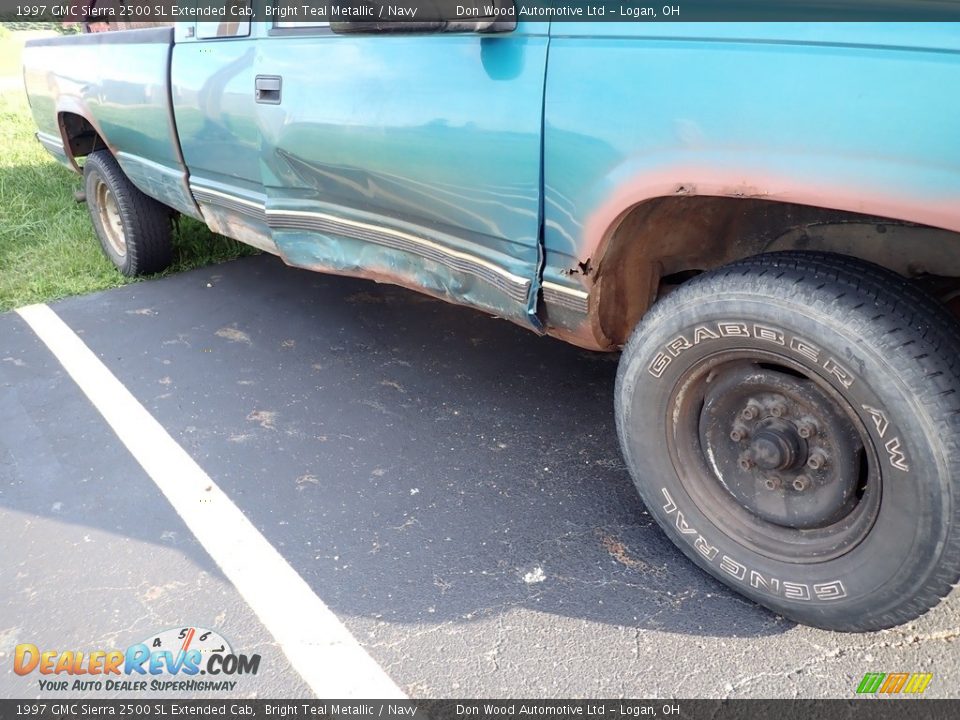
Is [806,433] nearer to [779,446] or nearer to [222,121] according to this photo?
[779,446]

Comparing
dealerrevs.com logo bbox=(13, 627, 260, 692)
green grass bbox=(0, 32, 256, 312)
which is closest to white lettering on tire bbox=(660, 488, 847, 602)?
dealerrevs.com logo bbox=(13, 627, 260, 692)

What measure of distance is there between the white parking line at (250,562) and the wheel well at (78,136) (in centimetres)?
181

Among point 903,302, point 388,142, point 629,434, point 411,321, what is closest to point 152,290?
point 411,321

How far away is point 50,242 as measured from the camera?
527cm

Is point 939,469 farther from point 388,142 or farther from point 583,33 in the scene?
point 388,142

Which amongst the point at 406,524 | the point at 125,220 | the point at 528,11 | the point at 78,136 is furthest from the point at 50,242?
the point at 528,11

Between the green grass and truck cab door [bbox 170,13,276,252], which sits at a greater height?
truck cab door [bbox 170,13,276,252]

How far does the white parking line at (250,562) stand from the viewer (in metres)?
1.91

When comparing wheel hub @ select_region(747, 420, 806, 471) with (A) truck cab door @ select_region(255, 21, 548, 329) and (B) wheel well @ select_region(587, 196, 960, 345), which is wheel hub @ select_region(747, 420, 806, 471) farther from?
(A) truck cab door @ select_region(255, 21, 548, 329)

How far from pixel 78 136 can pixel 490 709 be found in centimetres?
424

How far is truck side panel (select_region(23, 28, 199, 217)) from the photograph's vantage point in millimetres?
3451

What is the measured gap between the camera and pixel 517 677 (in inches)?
73.7

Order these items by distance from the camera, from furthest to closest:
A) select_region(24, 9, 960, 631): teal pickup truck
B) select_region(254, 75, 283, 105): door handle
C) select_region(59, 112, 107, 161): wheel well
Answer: select_region(59, 112, 107, 161): wheel well → select_region(254, 75, 283, 105): door handle → select_region(24, 9, 960, 631): teal pickup truck

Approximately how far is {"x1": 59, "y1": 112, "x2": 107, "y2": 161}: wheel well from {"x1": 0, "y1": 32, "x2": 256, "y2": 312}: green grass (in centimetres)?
69
